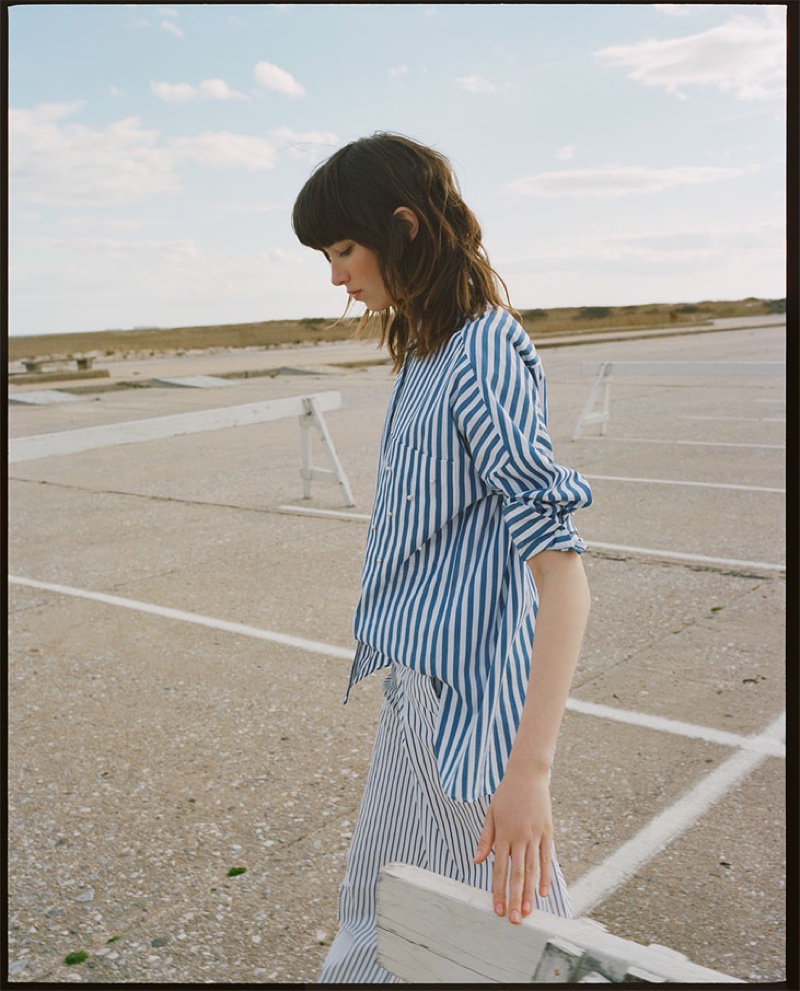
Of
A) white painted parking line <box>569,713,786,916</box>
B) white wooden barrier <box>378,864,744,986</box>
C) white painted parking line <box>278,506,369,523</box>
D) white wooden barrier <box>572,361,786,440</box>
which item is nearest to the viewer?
white wooden barrier <box>378,864,744,986</box>

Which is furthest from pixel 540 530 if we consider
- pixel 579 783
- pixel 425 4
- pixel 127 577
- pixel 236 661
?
pixel 127 577

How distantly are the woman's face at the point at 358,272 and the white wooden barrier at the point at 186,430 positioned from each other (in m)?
3.88

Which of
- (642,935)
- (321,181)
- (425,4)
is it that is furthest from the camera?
(642,935)

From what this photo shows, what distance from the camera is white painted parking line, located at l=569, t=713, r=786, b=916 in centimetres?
267

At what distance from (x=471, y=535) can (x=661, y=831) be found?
1.84 m

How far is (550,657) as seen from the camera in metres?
1.31

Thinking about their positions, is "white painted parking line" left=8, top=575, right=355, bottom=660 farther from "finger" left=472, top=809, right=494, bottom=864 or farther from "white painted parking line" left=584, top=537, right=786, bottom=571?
"finger" left=472, top=809, right=494, bottom=864

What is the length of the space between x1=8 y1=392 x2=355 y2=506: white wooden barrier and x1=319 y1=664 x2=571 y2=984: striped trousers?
3860 mm

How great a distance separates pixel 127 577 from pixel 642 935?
3780 mm

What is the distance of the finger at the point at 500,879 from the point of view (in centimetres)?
118

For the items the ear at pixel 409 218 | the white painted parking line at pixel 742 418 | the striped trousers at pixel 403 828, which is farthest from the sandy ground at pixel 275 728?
the white painted parking line at pixel 742 418

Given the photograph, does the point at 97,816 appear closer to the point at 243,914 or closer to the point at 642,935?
the point at 243,914

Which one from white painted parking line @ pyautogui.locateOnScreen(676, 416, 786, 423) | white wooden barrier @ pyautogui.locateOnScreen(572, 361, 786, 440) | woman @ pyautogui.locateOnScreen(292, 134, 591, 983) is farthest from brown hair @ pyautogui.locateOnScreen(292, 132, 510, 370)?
white painted parking line @ pyautogui.locateOnScreen(676, 416, 786, 423)

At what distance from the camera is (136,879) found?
2732 millimetres
